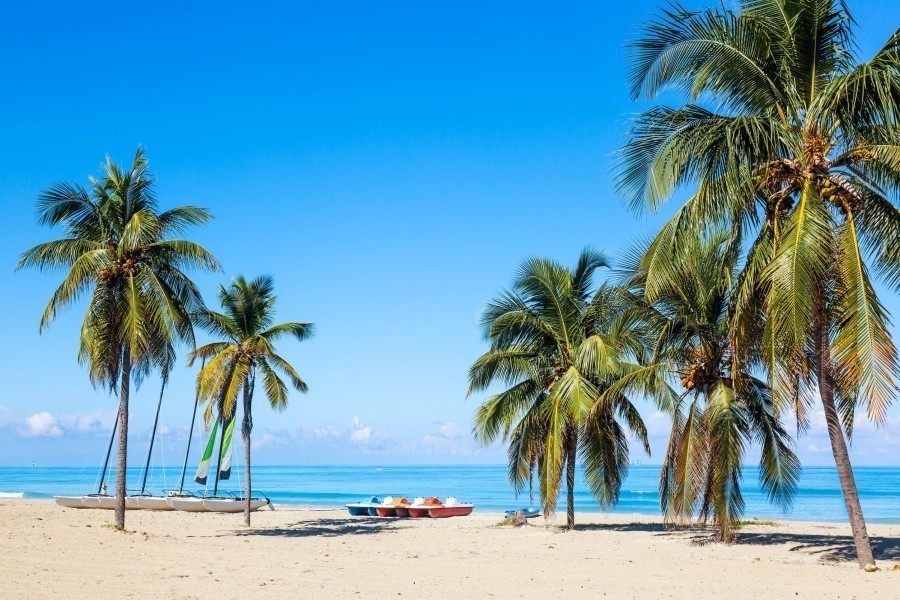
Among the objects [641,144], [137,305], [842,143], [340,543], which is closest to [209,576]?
[340,543]

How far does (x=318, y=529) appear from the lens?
2291cm

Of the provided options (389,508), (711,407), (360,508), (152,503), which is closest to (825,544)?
(711,407)

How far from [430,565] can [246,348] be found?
36.7ft

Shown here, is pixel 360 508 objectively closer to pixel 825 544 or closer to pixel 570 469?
pixel 570 469

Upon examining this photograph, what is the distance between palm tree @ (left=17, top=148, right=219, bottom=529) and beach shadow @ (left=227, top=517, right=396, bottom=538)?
3830 mm

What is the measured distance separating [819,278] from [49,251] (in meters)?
17.0

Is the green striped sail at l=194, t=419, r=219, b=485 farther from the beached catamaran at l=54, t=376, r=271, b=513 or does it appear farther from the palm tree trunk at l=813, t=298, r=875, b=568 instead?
the palm tree trunk at l=813, t=298, r=875, b=568

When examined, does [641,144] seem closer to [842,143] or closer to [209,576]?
[842,143]

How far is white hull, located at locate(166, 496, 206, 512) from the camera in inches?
1244

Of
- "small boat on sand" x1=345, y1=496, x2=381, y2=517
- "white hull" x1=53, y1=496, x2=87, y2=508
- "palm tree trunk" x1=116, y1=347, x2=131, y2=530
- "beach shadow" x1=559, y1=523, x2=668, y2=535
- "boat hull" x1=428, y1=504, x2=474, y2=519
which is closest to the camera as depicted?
"palm tree trunk" x1=116, y1=347, x2=131, y2=530

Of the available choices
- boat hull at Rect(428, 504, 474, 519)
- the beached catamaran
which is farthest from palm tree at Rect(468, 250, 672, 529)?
the beached catamaran

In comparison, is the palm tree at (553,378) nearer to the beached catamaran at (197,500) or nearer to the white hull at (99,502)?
the beached catamaran at (197,500)

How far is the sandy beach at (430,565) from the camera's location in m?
10.2

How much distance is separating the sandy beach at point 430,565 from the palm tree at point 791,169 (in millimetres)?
2213
